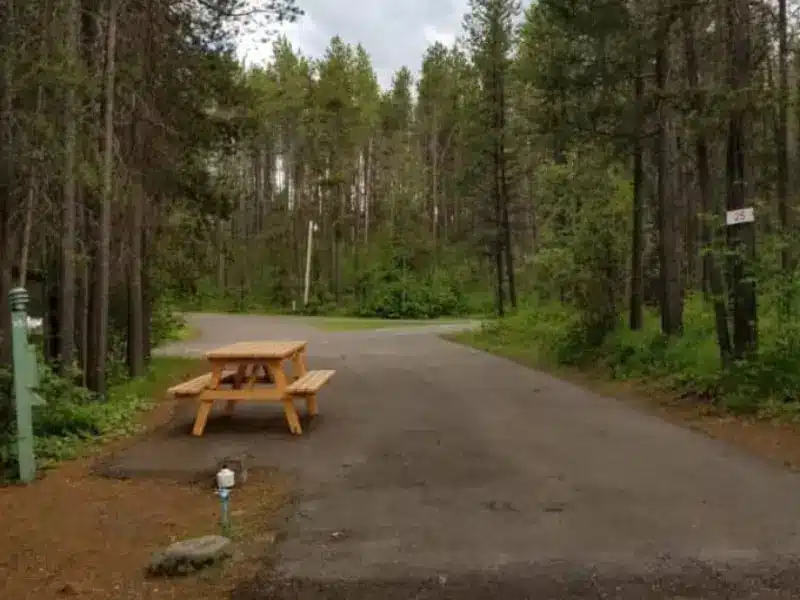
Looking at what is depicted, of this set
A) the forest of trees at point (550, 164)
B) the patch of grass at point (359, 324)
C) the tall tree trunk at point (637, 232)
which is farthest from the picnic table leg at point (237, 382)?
the patch of grass at point (359, 324)

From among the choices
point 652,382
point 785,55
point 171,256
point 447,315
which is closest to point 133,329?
point 171,256

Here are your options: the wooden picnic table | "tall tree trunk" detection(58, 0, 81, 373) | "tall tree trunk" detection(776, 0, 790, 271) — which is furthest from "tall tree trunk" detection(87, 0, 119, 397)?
"tall tree trunk" detection(776, 0, 790, 271)

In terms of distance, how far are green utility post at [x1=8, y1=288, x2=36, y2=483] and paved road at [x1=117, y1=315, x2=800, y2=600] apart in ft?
2.96

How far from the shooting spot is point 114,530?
571cm

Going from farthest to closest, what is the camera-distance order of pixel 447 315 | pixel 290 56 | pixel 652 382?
pixel 290 56 < pixel 447 315 < pixel 652 382

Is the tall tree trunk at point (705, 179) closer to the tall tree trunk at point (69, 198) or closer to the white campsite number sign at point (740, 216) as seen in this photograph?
the white campsite number sign at point (740, 216)

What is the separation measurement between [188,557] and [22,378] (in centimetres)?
299

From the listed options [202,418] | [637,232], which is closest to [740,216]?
Result: [637,232]

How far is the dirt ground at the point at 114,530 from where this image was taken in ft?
15.2

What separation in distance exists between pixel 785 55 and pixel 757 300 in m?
3.43

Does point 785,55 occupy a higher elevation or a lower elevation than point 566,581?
higher

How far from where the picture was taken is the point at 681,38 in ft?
42.8

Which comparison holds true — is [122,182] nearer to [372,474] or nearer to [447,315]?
[372,474]

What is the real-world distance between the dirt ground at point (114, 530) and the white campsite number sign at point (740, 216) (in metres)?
6.50
